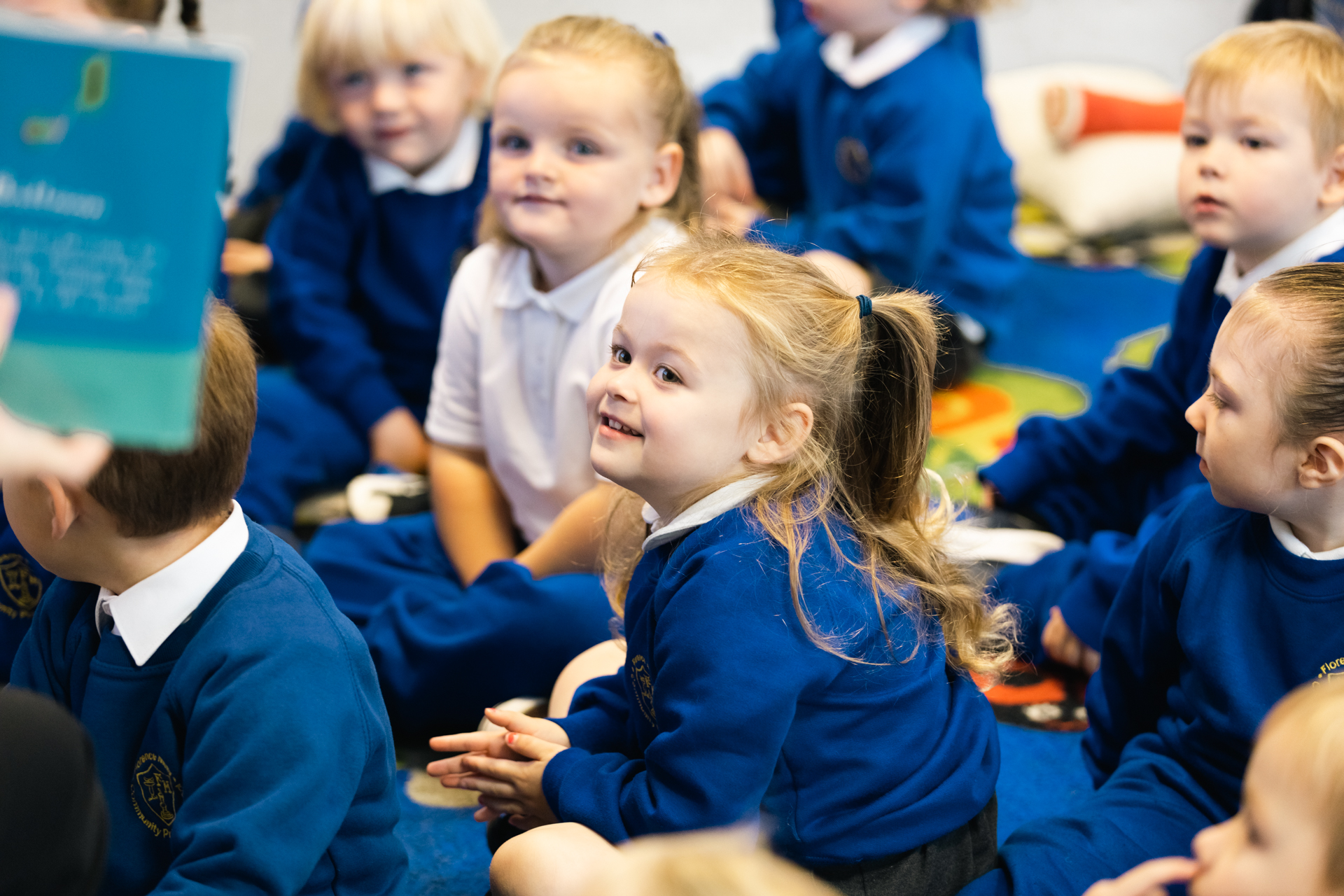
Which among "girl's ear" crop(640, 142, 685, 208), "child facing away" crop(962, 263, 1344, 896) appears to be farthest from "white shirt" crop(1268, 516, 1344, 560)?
"girl's ear" crop(640, 142, 685, 208)

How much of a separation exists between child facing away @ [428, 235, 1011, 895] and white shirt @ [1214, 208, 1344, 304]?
511mm

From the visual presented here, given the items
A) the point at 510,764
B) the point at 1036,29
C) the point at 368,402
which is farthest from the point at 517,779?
the point at 1036,29

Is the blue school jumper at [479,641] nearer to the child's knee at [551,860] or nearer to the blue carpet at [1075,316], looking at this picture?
the child's knee at [551,860]

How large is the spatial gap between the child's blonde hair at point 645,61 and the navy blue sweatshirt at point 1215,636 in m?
0.56

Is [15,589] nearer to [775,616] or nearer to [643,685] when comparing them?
[643,685]

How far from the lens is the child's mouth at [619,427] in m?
0.89

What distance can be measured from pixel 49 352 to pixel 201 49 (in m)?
0.15

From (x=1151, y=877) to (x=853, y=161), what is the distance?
4.83ft

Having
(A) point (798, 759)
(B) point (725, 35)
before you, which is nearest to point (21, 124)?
(A) point (798, 759)

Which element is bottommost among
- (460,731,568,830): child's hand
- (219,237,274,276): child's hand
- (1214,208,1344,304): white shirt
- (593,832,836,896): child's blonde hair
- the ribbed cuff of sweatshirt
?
the ribbed cuff of sweatshirt

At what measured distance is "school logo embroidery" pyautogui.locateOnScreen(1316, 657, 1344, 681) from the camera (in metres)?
0.87

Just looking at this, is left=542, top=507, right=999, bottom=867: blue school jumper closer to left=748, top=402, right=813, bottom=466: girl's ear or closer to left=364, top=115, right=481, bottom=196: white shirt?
left=748, top=402, right=813, bottom=466: girl's ear

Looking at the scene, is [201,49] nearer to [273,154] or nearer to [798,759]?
[798,759]

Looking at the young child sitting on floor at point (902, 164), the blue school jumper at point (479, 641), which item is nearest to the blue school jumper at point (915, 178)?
the young child sitting on floor at point (902, 164)
